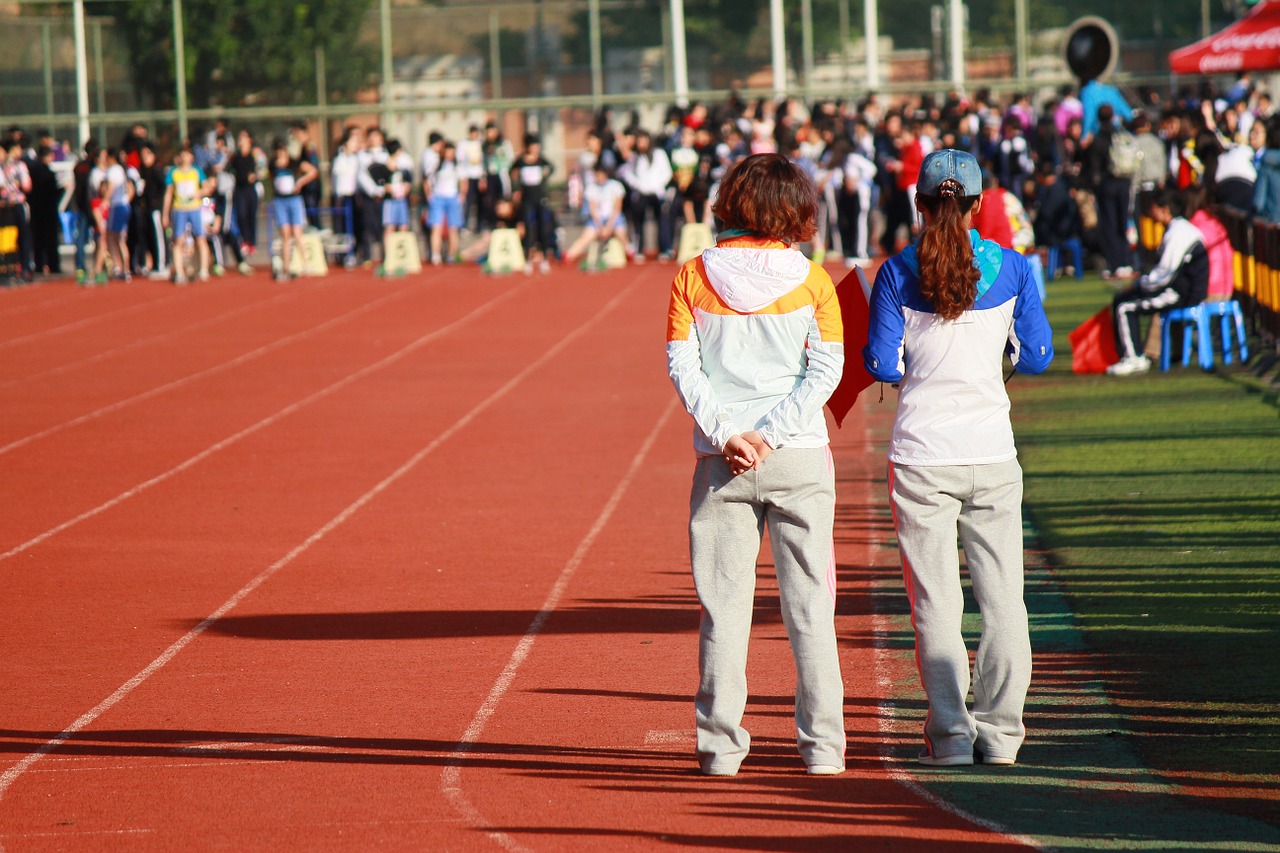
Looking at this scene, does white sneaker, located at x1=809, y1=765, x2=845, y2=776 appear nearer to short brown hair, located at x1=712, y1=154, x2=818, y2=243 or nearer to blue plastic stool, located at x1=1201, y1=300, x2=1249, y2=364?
short brown hair, located at x1=712, y1=154, x2=818, y2=243

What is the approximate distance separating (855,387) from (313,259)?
22972 mm

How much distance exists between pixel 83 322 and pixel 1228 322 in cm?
1441

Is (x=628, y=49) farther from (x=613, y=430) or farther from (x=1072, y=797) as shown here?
(x=1072, y=797)

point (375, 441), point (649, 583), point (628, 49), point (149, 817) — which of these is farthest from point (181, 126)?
point (149, 817)

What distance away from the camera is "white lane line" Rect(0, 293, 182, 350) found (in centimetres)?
2069

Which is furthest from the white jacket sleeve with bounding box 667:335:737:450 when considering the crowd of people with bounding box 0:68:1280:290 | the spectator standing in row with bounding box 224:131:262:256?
the spectator standing in row with bounding box 224:131:262:256

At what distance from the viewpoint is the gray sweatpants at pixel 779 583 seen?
522 centimetres

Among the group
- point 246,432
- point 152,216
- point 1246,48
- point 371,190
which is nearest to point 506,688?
point 246,432

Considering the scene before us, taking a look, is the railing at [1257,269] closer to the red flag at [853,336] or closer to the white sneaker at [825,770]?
the red flag at [853,336]

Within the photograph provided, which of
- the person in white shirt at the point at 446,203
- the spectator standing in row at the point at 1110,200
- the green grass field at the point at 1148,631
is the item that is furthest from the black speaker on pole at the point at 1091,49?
the green grass field at the point at 1148,631

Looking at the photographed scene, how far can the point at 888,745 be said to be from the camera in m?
5.70

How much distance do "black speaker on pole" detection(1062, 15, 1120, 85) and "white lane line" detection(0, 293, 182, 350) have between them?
1419 cm

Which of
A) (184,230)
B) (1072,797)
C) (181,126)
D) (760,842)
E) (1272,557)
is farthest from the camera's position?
(181,126)

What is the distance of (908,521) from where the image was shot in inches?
208
